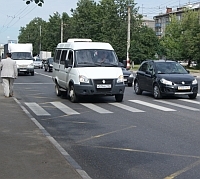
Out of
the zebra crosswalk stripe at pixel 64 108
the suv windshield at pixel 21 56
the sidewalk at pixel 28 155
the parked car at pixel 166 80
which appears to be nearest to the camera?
the sidewalk at pixel 28 155

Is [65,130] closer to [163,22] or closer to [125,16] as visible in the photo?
[125,16]

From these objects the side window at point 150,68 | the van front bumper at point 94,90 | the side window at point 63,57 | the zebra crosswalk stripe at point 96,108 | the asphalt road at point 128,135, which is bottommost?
Result: the zebra crosswalk stripe at point 96,108

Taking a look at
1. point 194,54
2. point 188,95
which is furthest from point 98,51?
point 194,54

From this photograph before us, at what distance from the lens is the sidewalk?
23.1 ft

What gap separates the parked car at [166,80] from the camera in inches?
778

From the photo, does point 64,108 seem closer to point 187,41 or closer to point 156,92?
point 156,92

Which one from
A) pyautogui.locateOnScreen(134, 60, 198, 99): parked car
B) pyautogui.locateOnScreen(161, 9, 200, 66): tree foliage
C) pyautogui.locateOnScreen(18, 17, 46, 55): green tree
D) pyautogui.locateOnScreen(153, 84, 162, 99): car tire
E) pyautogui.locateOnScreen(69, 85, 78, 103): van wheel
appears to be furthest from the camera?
pyautogui.locateOnScreen(18, 17, 46, 55): green tree

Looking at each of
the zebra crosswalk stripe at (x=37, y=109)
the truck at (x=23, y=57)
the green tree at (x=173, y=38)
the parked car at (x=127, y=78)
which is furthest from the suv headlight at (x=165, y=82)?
the green tree at (x=173, y=38)

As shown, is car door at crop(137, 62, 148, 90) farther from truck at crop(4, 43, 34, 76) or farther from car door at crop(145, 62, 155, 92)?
truck at crop(4, 43, 34, 76)

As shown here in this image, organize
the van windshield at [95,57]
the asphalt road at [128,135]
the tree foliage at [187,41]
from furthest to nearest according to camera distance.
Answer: the tree foliage at [187,41] < the van windshield at [95,57] < the asphalt road at [128,135]

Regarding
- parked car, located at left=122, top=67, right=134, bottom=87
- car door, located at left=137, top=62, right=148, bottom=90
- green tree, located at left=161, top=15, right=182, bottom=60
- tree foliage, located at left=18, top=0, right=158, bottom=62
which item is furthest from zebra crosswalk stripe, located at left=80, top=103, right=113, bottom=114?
green tree, located at left=161, top=15, right=182, bottom=60

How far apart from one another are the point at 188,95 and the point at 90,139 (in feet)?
35.3

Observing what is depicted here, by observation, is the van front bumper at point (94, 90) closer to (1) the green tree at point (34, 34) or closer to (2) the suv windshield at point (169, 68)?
(2) the suv windshield at point (169, 68)

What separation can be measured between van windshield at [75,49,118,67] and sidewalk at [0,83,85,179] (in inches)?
257
